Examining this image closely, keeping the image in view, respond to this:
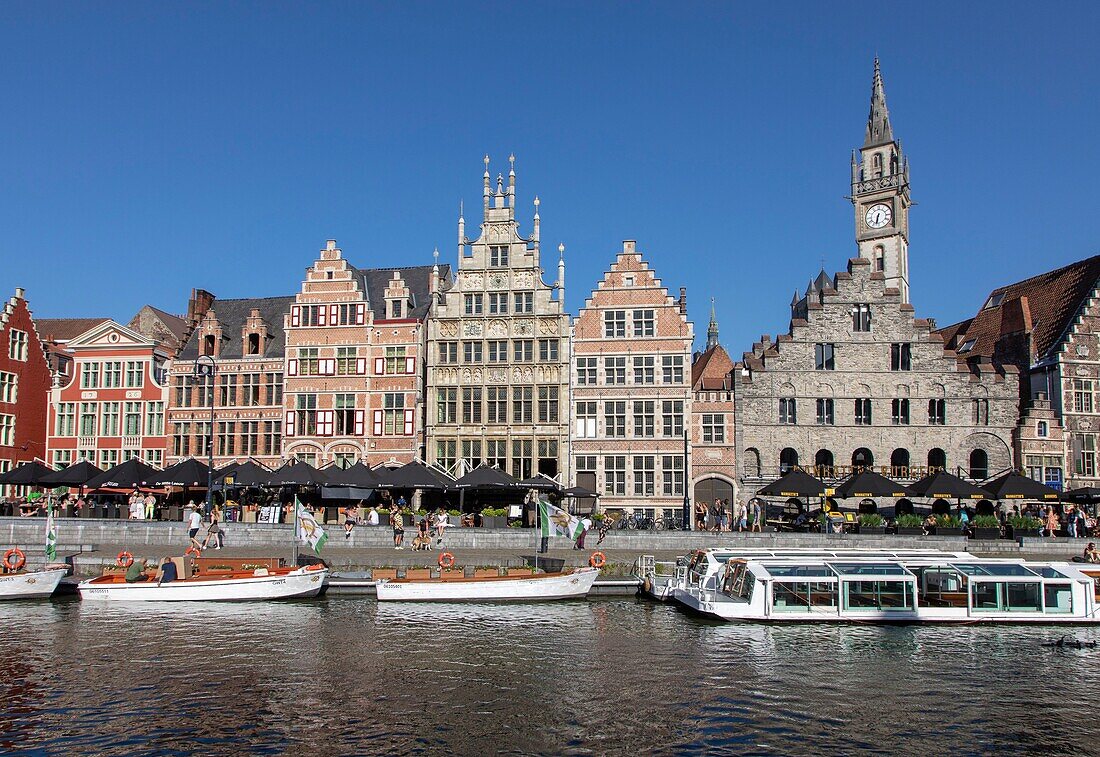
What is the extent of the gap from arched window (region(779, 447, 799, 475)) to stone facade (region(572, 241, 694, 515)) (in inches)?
206

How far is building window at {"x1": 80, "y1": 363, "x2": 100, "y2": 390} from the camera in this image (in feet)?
174

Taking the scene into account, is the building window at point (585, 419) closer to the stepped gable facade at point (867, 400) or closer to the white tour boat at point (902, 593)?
the stepped gable facade at point (867, 400)

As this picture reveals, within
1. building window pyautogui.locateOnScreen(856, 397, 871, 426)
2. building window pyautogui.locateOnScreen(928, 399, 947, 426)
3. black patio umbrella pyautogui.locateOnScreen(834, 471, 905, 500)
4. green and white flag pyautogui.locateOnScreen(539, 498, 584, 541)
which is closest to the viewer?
green and white flag pyautogui.locateOnScreen(539, 498, 584, 541)

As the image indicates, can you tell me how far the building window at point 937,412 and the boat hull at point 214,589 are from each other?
32621 millimetres

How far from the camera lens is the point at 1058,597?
28078mm

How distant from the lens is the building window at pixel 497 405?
49.2 meters

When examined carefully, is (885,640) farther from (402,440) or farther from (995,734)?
(402,440)

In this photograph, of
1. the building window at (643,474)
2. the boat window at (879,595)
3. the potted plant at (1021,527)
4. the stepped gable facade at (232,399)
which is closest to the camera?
the boat window at (879,595)

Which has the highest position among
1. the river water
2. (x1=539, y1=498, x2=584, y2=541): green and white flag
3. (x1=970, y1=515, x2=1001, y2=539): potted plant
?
(x1=539, y1=498, x2=584, y2=541): green and white flag

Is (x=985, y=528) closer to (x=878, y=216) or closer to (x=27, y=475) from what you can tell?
(x=27, y=475)

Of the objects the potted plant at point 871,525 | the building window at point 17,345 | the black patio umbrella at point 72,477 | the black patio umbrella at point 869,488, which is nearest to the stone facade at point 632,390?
the black patio umbrella at point 869,488

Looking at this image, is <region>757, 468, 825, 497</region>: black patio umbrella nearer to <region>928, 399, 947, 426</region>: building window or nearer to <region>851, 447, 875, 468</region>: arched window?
<region>851, 447, 875, 468</region>: arched window

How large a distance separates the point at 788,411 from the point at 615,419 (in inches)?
353

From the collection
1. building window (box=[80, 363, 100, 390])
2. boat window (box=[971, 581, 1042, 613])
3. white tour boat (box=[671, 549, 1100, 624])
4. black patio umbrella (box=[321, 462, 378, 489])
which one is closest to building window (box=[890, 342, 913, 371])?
white tour boat (box=[671, 549, 1100, 624])
